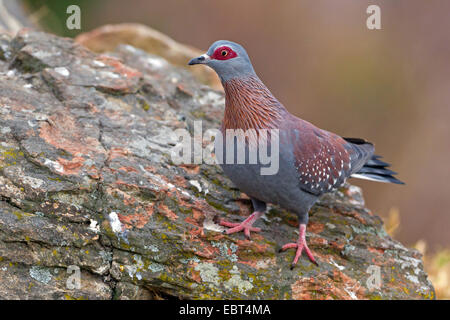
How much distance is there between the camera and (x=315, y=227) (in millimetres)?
5074

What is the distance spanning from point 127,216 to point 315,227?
1961 mm

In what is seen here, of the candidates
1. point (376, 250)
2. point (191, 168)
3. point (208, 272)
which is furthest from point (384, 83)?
point (208, 272)

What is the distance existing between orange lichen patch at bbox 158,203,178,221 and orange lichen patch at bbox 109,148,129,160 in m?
0.67

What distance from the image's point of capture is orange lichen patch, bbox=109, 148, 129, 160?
15.4ft

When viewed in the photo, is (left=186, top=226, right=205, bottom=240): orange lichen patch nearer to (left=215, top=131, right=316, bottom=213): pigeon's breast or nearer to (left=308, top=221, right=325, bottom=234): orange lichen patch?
(left=215, top=131, right=316, bottom=213): pigeon's breast

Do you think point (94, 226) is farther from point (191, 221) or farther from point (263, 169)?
point (263, 169)

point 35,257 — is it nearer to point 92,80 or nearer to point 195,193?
point 195,193

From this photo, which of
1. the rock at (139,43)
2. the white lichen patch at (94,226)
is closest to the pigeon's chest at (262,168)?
the white lichen patch at (94,226)

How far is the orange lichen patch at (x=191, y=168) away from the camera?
509cm

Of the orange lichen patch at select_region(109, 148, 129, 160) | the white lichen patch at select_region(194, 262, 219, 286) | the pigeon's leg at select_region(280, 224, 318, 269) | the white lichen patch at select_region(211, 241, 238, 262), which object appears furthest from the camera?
the orange lichen patch at select_region(109, 148, 129, 160)

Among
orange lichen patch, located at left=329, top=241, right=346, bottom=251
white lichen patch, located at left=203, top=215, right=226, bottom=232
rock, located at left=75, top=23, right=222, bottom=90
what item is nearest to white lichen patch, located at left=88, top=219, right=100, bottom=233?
white lichen patch, located at left=203, top=215, right=226, bottom=232

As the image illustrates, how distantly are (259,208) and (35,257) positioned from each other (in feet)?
6.87

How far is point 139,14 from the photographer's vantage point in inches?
457

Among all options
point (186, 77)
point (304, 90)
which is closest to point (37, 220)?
point (186, 77)
